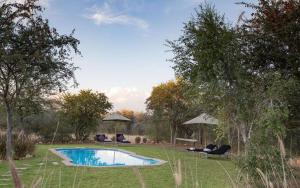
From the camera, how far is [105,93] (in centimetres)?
2711

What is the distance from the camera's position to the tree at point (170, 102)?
24500 millimetres

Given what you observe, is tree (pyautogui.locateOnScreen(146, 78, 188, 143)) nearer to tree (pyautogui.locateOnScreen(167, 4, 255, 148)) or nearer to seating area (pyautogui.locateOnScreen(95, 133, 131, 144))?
Answer: seating area (pyautogui.locateOnScreen(95, 133, 131, 144))

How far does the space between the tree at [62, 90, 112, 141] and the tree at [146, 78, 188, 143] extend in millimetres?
3529

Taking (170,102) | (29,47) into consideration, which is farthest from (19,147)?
(170,102)

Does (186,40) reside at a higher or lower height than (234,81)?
higher

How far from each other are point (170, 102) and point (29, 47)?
14.1 m

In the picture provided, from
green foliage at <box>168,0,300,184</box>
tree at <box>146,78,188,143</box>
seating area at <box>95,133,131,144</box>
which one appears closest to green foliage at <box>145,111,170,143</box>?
tree at <box>146,78,188,143</box>

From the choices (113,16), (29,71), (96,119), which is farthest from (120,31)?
(96,119)

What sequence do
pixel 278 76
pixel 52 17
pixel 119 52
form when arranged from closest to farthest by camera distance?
pixel 278 76, pixel 52 17, pixel 119 52

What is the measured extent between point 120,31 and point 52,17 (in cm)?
289

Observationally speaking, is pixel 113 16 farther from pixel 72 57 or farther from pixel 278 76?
pixel 278 76

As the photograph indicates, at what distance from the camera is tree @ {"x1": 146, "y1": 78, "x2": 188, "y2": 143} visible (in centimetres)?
2450

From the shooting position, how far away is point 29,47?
39.1 feet

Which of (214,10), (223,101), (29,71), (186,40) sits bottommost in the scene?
(223,101)
